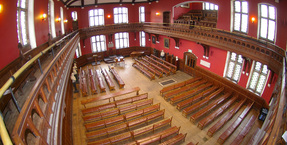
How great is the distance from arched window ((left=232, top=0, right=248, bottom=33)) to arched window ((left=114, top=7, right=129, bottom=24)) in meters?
11.9

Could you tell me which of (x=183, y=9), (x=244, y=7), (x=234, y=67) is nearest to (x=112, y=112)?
(x=234, y=67)

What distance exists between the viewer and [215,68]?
11898 mm

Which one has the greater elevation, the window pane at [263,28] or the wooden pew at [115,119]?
the window pane at [263,28]

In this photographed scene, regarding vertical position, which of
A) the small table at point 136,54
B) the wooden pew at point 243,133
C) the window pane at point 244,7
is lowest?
the wooden pew at point 243,133

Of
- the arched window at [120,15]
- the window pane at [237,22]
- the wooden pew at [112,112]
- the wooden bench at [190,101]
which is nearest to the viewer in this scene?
the wooden pew at [112,112]

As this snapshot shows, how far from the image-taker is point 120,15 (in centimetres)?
1852

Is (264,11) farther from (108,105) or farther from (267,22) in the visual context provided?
(108,105)

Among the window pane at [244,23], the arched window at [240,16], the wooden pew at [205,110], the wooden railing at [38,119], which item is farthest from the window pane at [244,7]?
the wooden railing at [38,119]

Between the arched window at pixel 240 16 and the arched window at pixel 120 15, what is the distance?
1194cm

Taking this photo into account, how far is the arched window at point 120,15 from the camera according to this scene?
1827 cm

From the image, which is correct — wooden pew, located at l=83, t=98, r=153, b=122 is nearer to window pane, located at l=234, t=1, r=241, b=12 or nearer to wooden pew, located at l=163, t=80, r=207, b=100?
wooden pew, located at l=163, t=80, r=207, b=100

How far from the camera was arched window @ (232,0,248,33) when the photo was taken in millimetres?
9367

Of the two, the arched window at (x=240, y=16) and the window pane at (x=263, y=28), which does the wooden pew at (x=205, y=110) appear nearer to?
the window pane at (x=263, y=28)

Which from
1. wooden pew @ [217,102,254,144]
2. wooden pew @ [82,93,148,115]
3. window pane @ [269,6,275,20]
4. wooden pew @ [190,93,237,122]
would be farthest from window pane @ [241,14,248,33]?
wooden pew @ [82,93,148,115]
